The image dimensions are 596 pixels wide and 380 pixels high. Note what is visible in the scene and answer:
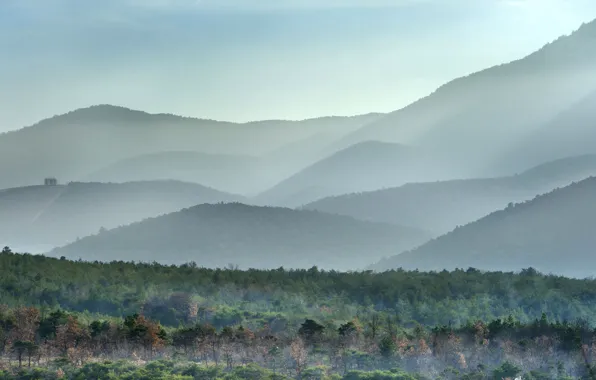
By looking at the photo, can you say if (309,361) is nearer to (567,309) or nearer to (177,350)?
(177,350)

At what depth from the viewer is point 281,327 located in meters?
113

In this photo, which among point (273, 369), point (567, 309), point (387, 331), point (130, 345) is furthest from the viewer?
point (567, 309)

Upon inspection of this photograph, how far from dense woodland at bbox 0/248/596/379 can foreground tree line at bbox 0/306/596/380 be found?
0.46 ft

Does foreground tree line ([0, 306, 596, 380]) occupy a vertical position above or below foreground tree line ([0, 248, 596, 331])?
below

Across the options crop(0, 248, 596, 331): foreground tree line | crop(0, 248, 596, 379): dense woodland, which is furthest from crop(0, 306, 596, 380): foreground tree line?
crop(0, 248, 596, 331): foreground tree line

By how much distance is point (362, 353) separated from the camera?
9769 cm

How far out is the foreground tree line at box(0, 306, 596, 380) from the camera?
91.6 metres

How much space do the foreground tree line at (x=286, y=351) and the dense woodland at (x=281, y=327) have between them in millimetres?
139

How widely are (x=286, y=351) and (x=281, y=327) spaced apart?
14521 millimetres

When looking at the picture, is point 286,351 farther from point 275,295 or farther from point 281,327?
point 275,295

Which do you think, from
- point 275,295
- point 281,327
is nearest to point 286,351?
point 281,327

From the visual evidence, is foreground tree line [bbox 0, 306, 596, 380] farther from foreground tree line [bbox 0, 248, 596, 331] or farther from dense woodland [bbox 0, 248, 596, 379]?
foreground tree line [bbox 0, 248, 596, 331]

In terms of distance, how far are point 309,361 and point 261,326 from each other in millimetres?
17427

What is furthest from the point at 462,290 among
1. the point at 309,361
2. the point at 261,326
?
the point at 309,361
